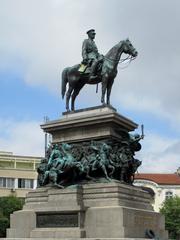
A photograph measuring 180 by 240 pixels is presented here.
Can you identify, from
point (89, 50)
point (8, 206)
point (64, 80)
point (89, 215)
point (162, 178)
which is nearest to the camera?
point (89, 215)

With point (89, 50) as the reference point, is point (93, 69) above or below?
below

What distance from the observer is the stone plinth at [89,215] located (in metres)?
23.3

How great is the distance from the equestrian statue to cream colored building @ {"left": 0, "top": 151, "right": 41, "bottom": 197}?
172 feet

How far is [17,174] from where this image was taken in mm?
80812

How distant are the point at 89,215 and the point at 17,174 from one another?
5795 centimetres

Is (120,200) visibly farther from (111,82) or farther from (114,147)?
(111,82)

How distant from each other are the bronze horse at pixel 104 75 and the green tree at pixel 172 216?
147ft

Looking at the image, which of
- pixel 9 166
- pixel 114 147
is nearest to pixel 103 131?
pixel 114 147

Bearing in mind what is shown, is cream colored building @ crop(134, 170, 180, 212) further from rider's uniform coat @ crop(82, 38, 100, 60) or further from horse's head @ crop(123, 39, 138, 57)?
horse's head @ crop(123, 39, 138, 57)

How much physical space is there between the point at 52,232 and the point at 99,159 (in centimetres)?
363

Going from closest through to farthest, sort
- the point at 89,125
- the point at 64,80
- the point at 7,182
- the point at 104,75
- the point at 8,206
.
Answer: the point at 89,125 < the point at 104,75 < the point at 64,80 < the point at 8,206 < the point at 7,182

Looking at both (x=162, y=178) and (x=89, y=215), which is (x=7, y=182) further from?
(x=89, y=215)

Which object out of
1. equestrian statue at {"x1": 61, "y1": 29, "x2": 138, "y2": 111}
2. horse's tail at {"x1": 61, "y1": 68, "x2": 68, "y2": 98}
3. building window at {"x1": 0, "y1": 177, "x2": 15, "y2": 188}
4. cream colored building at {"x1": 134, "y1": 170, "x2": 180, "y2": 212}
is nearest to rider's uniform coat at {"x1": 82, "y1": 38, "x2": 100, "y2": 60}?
equestrian statue at {"x1": 61, "y1": 29, "x2": 138, "y2": 111}

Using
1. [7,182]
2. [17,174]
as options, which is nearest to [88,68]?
[7,182]
